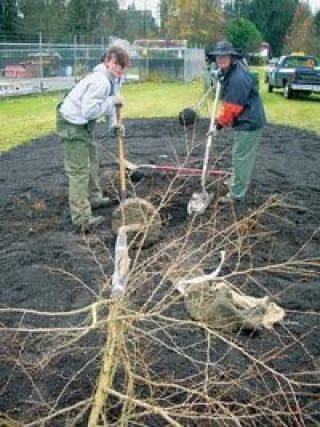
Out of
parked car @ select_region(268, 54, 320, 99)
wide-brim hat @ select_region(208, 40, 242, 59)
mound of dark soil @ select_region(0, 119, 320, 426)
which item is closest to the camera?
mound of dark soil @ select_region(0, 119, 320, 426)

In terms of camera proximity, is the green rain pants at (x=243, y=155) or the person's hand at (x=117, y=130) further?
the green rain pants at (x=243, y=155)

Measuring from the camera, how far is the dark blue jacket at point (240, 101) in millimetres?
7281

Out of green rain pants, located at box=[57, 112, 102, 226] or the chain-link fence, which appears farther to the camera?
the chain-link fence

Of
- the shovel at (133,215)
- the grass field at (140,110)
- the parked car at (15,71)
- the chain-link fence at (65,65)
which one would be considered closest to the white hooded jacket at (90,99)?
the shovel at (133,215)

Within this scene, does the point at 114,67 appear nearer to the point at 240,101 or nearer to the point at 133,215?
the point at 133,215

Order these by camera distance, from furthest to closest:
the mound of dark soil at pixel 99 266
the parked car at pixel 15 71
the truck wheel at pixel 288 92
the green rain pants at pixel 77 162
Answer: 1. the parked car at pixel 15 71
2. the truck wheel at pixel 288 92
3. the green rain pants at pixel 77 162
4. the mound of dark soil at pixel 99 266

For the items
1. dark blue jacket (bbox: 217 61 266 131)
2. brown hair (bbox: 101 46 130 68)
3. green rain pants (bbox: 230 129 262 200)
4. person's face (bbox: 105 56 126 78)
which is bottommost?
green rain pants (bbox: 230 129 262 200)

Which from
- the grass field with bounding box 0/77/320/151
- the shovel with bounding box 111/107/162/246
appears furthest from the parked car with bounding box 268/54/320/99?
the shovel with bounding box 111/107/162/246

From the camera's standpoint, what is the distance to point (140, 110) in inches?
772

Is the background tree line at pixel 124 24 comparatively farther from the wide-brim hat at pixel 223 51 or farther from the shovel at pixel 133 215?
the shovel at pixel 133 215

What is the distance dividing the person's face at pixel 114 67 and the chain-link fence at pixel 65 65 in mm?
17478

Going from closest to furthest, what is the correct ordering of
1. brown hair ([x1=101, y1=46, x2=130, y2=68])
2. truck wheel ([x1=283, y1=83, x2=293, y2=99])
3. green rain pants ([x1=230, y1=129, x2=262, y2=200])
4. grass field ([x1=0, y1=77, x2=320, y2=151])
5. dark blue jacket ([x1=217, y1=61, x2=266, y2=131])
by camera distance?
brown hair ([x1=101, y1=46, x2=130, y2=68]), dark blue jacket ([x1=217, y1=61, x2=266, y2=131]), green rain pants ([x1=230, y1=129, x2=262, y2=200]), grass field ([x1=0, y1=77, x2=320, y2=151]), truck wheel ([x1=283, y1=83, x2=293, y2=99])

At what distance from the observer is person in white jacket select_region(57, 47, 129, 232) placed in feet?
21.3

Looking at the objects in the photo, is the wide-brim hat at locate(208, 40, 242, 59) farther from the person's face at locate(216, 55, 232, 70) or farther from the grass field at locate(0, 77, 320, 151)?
the grass field at locate(0, 77, 320, 151)
